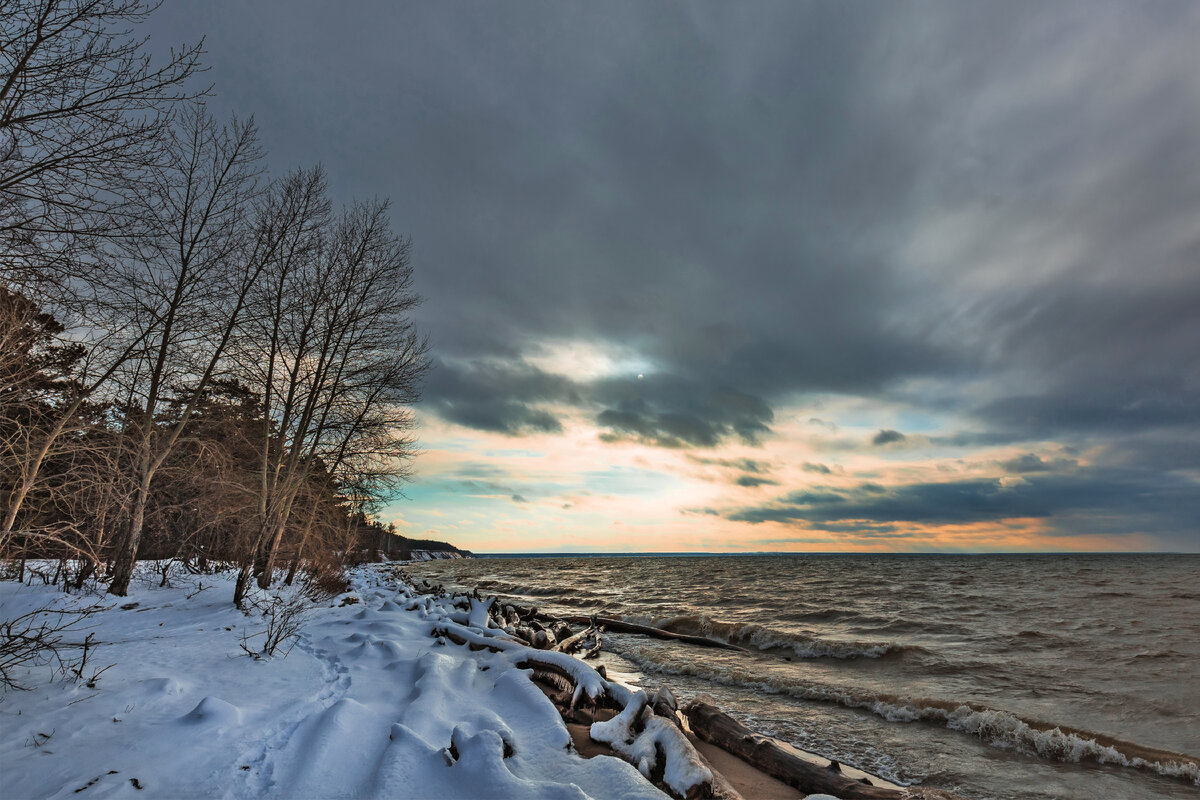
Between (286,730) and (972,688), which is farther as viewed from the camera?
(972,688)

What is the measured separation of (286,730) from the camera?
405 cm

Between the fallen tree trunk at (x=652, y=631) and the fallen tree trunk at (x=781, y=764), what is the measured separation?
25.3ft

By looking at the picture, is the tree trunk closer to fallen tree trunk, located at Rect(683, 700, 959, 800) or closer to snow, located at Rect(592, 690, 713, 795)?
snow, located at Rect(592, 690, 713, 795)

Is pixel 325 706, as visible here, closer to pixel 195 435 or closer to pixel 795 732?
pixel 795 732

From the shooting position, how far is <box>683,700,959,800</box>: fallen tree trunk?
4098mm

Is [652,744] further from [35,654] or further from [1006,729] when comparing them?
[35,654]

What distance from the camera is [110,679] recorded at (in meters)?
4.65

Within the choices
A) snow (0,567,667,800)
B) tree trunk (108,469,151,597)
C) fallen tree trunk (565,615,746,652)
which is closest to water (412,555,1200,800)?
fallen tree trunk (565,615,746,652)

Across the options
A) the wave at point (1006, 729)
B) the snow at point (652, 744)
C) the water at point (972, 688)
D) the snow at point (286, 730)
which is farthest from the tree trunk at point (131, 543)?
the wave at point (1006, 729)

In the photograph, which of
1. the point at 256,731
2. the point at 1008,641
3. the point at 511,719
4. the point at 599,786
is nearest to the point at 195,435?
the point at 256,731

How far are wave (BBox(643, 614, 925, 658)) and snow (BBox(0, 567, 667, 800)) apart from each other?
8.35 metres

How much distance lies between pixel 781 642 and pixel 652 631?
3534 millimetres

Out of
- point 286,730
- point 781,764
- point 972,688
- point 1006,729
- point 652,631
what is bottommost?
point 652,631

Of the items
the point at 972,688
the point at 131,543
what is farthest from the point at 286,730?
the point at 972,688
